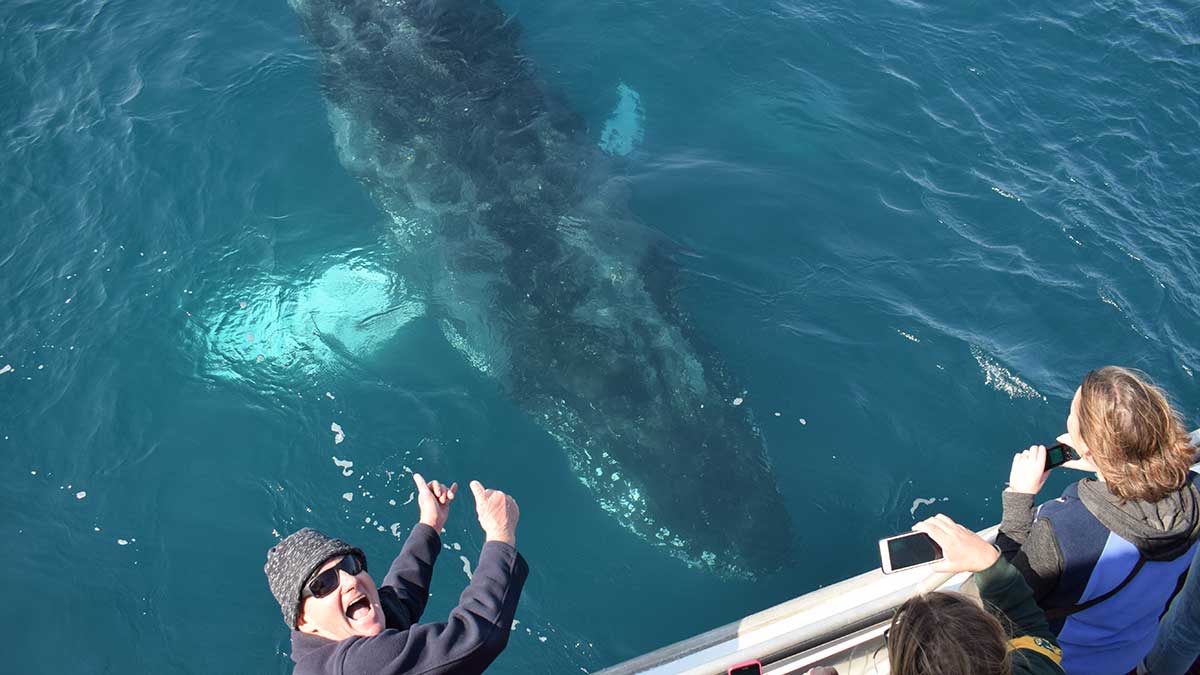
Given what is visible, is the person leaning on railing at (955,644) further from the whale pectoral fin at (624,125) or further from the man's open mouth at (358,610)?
the whale pectoral fin at (624,125)

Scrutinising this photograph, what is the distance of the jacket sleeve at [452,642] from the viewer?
379 centimetres

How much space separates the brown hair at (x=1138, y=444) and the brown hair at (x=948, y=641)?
5.45 feet

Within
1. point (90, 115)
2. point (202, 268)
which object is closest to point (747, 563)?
point (202, 268)

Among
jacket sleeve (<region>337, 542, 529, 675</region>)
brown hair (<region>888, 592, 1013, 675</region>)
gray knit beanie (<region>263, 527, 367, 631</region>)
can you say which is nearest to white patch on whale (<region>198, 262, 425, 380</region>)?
gray knit beanie (<region>263, 527, 367, 631</region>)

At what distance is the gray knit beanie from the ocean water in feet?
13.1

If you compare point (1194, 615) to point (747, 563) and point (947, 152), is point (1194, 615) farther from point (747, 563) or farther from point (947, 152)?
point (947, 152)

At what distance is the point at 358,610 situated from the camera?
4.11m

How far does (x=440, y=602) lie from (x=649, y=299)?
4.16 meters

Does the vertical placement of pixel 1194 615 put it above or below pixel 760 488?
above

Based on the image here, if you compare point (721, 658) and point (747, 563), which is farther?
point (747, 563)

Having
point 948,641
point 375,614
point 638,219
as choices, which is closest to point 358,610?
point 375,614

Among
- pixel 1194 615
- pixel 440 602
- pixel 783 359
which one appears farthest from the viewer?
pixel 783 359

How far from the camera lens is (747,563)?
332 inches

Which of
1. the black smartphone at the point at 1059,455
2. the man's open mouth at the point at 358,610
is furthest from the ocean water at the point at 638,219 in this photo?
the man's open mouth at the point at 358,610
